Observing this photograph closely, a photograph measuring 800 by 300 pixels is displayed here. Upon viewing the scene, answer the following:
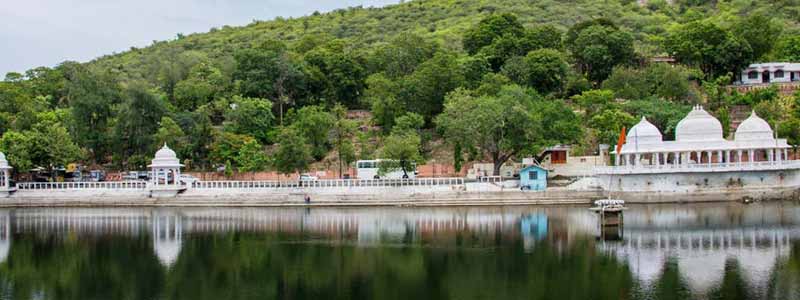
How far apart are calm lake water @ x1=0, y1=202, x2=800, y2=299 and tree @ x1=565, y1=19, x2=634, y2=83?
26281 mm

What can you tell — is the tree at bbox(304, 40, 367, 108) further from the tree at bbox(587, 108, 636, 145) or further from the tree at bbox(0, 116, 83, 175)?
the tree at bbox(587, 108, 636, 145)

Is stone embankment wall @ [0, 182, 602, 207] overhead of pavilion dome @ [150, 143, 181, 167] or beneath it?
beneath

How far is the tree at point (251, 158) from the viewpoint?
60906 millimetres

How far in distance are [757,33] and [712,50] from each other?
6007 millimetres

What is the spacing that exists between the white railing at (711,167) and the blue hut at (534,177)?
3.65 meters

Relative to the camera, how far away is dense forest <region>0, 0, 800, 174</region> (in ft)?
193

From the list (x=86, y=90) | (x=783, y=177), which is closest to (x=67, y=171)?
(x=86, y=90)

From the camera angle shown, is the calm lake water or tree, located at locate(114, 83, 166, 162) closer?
the calm lake water

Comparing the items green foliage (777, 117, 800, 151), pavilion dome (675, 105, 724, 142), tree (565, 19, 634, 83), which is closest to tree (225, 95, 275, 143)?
tree (565, 19, 634, 83)

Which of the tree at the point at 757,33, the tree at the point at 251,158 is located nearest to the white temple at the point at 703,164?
the tree at the point at 251,158

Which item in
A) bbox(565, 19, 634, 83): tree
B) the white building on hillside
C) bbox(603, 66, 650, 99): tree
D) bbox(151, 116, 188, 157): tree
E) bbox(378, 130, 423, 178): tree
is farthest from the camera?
bbox(565, 19, 634, 83): tree

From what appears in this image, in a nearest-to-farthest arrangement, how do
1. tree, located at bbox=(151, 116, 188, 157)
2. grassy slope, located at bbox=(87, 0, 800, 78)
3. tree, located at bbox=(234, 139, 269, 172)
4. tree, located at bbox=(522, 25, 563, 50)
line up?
tree, located at bbox=(234, 139, 269, 172) < tree, located at bbox=(151, 116, 188, 157) < tree, located at bbox=(522, 25, 563, 50) < grassy slope, located at bbox=(87, 0, 800, 78)

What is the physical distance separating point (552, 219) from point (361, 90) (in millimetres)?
36433

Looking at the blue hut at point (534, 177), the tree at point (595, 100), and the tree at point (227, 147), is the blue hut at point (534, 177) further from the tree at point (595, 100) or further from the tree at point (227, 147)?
the tree at point (227, 147)
